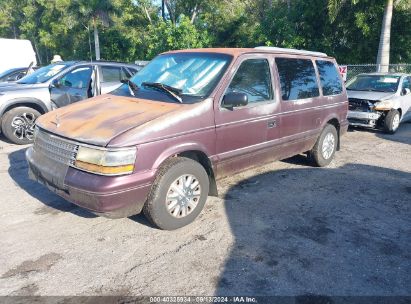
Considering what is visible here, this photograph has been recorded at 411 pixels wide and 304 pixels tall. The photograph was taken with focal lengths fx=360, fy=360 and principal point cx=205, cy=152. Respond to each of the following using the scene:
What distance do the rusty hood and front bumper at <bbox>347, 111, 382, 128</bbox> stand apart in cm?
685

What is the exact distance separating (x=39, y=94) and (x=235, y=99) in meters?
5.14

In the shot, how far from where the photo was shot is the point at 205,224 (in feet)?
13.4

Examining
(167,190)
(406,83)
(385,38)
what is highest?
(385,38)

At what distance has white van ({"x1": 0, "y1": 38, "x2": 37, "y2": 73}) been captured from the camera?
1741 centimetres

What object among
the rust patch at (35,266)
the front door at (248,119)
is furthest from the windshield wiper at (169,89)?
the rust patch at (35,266)

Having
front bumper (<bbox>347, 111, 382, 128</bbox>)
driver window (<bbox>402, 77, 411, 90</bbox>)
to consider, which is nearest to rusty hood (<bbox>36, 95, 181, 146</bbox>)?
front bumper (<bbox>347, 111, 382, 128</bbox>)

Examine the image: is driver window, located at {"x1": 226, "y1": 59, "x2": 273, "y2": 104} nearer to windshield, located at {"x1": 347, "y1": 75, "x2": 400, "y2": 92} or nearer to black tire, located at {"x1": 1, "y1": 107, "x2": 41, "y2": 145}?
black tire, located at {"x1": 1, "y1": 107, "x2": 41, "y2": 145}

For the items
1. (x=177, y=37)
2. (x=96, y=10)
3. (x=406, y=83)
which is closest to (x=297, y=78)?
(x=406, y=83)

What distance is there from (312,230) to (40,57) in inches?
1884

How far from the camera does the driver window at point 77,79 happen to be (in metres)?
7.72

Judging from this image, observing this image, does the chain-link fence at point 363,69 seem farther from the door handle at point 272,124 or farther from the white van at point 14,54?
the white van at point 14,54

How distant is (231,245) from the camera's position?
364cm

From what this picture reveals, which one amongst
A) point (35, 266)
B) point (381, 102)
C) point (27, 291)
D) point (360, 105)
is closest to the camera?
point (27, 291)

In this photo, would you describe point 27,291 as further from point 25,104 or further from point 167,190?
point 25,104
